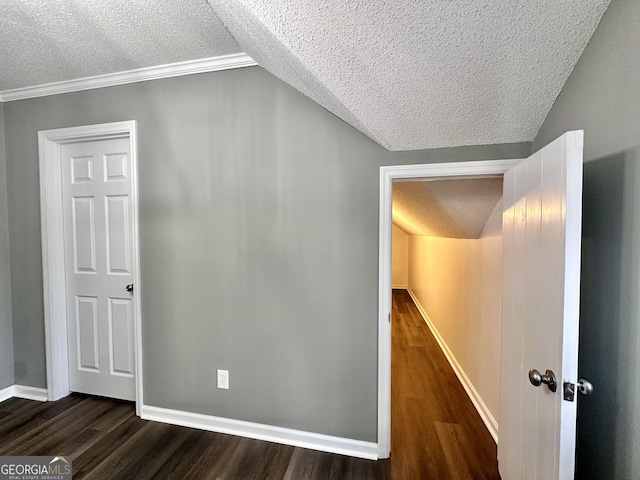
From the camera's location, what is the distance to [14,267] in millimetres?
2238

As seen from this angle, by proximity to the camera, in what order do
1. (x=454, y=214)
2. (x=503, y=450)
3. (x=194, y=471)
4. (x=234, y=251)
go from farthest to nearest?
(x=454, y=214)
(x=234, y=251)
(x=194, y=471)
(x=503, y=450)

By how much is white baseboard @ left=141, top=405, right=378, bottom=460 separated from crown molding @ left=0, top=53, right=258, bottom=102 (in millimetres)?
2291

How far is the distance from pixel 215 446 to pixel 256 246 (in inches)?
50.1

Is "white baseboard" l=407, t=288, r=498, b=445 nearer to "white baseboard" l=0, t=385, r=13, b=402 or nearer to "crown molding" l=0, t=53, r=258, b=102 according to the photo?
"crown molding" l=0, t=53, r=258, b=102

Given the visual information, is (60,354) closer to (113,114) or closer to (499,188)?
(113,114)

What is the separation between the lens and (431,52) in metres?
0.98

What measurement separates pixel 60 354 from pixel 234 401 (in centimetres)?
158

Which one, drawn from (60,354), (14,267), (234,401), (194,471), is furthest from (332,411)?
(14,267)

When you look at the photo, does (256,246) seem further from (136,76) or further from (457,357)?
(457,357)

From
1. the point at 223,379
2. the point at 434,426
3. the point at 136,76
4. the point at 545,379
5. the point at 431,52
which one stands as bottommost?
the point at 434,426

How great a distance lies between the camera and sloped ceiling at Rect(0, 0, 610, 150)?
2.87 feet

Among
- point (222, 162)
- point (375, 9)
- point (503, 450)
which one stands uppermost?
point (375, 9)

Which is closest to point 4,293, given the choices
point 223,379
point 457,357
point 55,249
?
point 55,249

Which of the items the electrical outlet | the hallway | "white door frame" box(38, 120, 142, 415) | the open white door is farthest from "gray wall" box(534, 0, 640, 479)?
"white door frame" box(38, 120, 142, 415)
